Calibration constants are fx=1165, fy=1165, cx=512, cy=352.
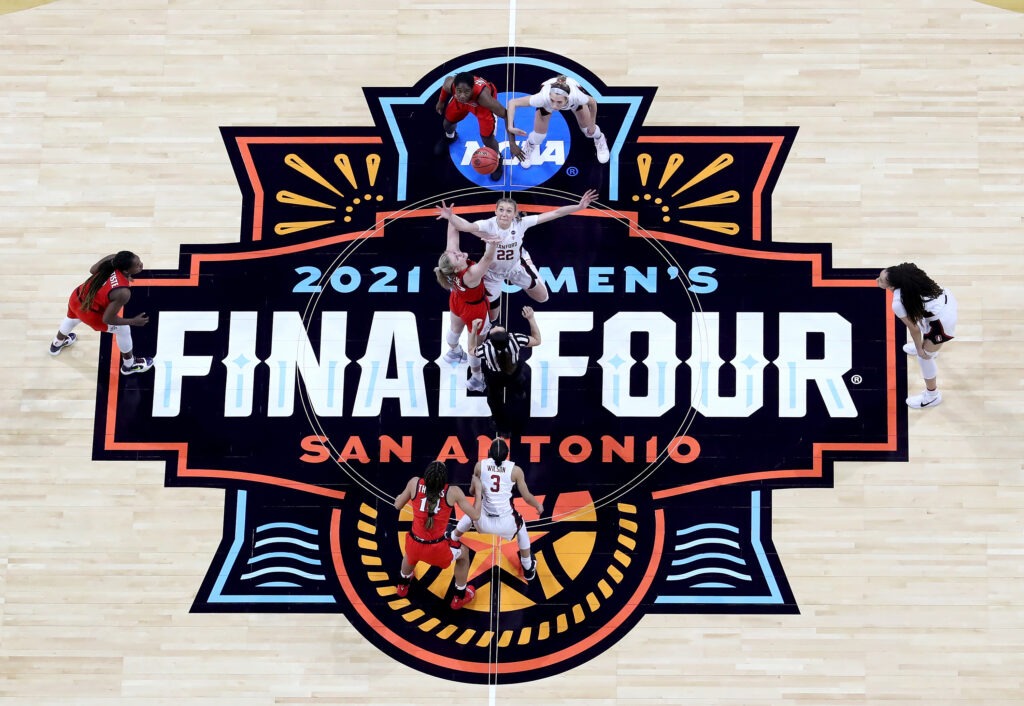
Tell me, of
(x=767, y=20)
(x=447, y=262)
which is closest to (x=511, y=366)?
(x=447, y=262)

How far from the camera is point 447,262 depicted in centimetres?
1240

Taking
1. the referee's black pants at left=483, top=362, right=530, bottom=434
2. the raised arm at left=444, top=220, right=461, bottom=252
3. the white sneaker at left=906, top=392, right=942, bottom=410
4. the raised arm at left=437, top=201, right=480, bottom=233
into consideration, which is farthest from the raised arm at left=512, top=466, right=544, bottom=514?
the white sneaker at left=906, top=392, right=942, bottom=410

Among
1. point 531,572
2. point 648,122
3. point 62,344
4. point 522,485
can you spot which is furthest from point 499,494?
point 62,344

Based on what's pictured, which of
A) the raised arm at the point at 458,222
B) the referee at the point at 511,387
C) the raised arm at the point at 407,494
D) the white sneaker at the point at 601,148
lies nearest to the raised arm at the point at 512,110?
the white sneaker at the point at 601,148

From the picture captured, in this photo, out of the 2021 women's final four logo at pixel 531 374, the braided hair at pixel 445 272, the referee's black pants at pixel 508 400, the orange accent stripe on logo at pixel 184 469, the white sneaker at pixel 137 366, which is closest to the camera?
the braided hair at pixel 445 272

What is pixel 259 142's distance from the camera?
1405 centimetres

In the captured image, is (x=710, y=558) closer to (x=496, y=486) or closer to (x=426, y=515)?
(x=496, y=486)

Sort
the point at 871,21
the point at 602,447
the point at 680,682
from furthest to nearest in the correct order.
Result: the point at 871,21 < the point at 602,447 < the point at 680,682

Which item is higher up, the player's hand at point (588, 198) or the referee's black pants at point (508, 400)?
the player's hand at point (588, 198)

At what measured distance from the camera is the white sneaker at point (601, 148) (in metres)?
13.8

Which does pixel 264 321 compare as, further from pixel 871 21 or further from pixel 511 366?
pixel 871 21

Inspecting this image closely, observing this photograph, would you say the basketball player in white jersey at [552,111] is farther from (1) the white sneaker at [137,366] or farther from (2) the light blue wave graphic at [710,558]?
(1) the white sneaker at [137,366]

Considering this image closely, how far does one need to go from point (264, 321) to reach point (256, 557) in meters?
2.72

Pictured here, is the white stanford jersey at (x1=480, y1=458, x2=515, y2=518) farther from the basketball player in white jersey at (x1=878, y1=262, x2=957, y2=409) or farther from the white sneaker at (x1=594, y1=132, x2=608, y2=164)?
the basketball player in white jersey at (x1=878, y1=262, x2=957, y2=409)
